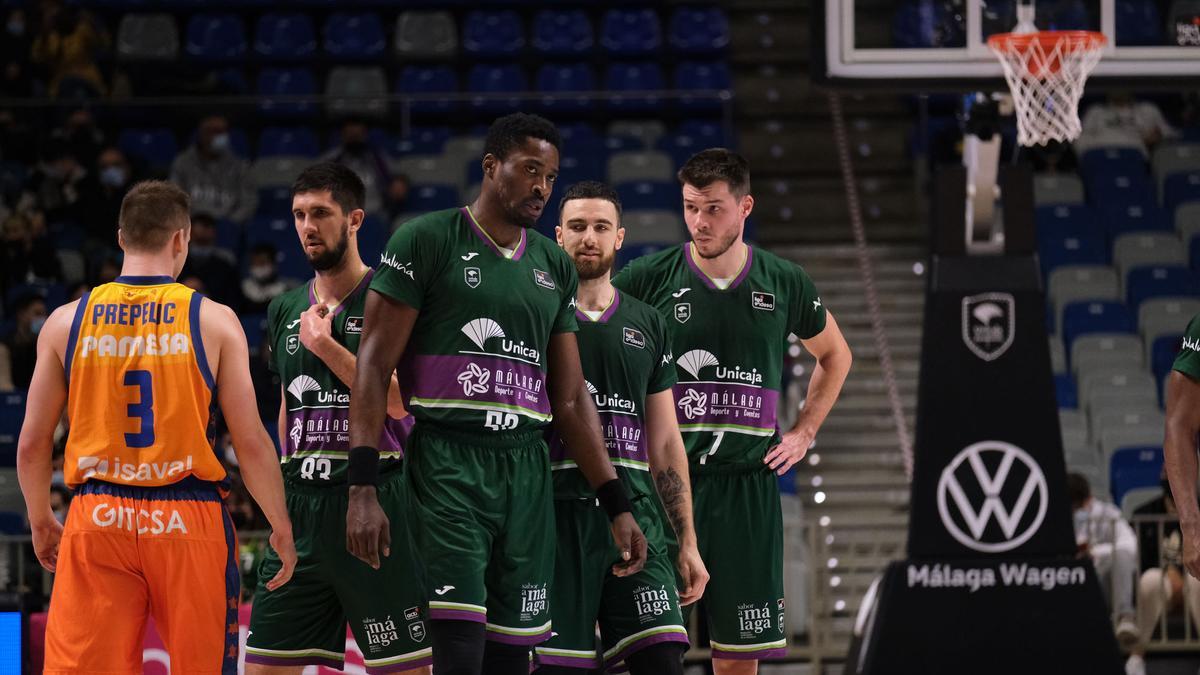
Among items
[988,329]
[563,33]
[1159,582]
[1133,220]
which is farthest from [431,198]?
[988,329]

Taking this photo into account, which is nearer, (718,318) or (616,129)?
(718,318)

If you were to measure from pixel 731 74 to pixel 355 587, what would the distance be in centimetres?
1269

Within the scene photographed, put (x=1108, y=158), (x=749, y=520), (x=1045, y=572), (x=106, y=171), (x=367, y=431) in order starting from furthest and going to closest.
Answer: (x=1108, y=158)
(x=106, y=171)
(x=749, y=520)
(x=1045, y=572)
(x=367, y=431)

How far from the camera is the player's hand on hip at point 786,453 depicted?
7211mm

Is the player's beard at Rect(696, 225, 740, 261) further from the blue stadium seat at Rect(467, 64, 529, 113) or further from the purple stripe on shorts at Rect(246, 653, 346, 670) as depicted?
the blue stadium seat at Rect(467, 64, 529, 113)

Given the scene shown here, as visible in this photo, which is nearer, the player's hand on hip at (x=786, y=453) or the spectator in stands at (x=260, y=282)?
the player's hand on hip at (x=786, y=453)

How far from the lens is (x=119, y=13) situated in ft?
59.7

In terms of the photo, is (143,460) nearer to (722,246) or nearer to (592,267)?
(592,267)

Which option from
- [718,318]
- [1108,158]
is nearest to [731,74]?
[1108,158]

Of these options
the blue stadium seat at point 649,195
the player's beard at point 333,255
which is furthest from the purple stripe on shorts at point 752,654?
the blue stadium seat at point 649,195

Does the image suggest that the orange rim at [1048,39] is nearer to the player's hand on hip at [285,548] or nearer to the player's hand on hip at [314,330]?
the player's hand on hip at [314,330]

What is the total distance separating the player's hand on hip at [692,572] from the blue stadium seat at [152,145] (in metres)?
10.6

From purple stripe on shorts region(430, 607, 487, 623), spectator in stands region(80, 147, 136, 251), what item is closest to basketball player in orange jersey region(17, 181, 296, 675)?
purple stripe on shorts region(430, 607, 487, 623)

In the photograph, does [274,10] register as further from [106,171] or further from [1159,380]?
[1159,380]
